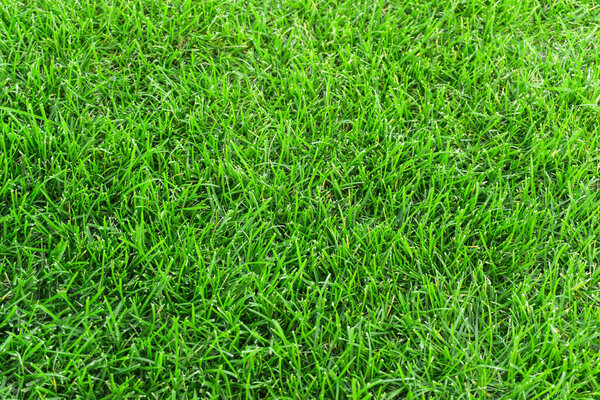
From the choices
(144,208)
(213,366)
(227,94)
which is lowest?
(213,366)

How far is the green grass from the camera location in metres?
2.14

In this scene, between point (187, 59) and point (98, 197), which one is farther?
point (187, 59)

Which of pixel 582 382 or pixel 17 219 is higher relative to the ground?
pixel 17 219

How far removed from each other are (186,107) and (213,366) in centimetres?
121

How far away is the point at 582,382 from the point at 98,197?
186 cm

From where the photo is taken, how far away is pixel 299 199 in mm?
2533

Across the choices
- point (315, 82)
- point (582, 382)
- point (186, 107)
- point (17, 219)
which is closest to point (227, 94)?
point (186, 107)

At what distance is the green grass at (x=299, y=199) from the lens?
2139 mm

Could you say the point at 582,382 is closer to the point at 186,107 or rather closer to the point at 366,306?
the point at 366,306

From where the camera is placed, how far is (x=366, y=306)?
227 centimetres

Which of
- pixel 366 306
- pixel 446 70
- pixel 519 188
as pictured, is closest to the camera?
pixel 366 306

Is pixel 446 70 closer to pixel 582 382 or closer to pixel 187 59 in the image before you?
pixel 187 59

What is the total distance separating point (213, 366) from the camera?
2141 mm

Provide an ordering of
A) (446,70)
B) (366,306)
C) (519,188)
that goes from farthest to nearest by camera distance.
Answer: (446,70), (519,188), (366,306)
